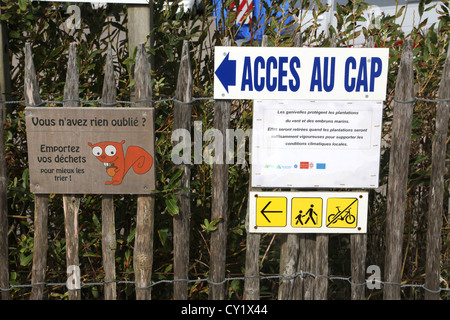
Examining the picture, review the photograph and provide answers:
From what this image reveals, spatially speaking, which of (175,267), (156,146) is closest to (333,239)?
(175,267)

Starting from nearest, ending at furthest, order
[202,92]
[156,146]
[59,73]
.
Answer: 1. [156,146]
2. [202,92]
3. [59,73]

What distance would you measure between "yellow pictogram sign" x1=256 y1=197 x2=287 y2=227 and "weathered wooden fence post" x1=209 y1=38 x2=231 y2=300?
0.56ft

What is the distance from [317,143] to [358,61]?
431 millimetres

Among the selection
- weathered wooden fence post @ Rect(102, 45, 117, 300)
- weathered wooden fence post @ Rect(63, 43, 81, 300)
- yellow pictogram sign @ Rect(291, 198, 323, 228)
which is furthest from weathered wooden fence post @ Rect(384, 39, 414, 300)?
weathered wooden fence post @ Rect(63, 43, 81, 300)

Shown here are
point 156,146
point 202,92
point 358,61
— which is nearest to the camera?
point 358,61

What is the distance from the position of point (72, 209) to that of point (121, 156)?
1.26 ft

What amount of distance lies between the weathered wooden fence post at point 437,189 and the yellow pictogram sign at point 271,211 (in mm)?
757

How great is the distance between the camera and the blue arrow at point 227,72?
2.32 meters

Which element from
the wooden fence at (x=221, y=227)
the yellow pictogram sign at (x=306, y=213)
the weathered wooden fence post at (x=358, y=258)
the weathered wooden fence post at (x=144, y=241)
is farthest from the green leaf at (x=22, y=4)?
the weathered wooden fence post at (x=358, y=258)

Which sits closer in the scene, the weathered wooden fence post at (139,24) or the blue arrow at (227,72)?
the blue arrow at (227,72)

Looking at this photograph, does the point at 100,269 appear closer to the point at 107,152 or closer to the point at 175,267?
the point at 175,267

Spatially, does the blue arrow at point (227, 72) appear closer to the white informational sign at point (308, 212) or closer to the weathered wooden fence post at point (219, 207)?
the weathered wooden fence post at point (219, 207)

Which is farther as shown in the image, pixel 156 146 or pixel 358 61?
pixel 156 146

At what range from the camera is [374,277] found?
8.69ft
